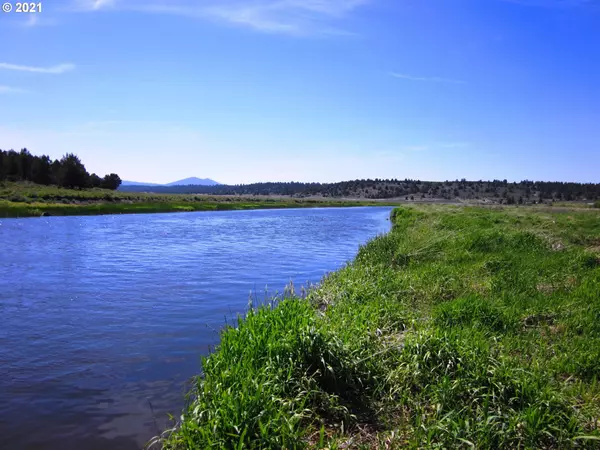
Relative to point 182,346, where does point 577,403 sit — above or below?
above

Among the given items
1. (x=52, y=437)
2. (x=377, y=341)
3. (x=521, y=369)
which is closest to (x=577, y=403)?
(x=521, y=369)

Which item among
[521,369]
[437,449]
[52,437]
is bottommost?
[52,437]

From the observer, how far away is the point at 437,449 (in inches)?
181

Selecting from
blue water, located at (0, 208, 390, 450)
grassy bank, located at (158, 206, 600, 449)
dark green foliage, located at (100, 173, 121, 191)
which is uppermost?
dark green foliage, located at (100, 173, 121, 191)

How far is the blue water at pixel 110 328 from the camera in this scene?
22.4 ft

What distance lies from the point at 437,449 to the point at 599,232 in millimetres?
23032

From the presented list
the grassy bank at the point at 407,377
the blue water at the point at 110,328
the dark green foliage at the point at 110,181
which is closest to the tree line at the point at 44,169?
the dark green foliage at the point at 110,181

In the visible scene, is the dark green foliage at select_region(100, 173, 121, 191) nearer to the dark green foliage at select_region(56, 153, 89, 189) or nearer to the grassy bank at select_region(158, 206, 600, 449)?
the dark green foliage at select_region(56, 153, 89, 189)

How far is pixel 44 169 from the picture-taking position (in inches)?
3752

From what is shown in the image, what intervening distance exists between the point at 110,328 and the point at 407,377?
826 cm

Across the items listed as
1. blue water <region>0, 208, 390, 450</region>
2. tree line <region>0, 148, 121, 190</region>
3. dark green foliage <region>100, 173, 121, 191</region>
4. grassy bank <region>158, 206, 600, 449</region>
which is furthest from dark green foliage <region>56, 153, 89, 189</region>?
grassy bank <region>158, 206, 600, 449</region>

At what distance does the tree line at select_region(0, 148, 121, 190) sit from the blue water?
76.5m

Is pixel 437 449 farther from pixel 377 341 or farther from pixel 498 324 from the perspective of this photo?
pixel 498 324

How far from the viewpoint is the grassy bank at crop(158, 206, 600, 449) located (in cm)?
486
